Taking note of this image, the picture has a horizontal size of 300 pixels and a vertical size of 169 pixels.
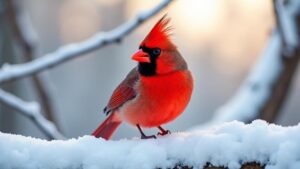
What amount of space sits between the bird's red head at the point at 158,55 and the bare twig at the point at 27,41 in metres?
1.09

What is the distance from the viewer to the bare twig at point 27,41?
3043 mm

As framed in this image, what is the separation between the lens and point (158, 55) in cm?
210

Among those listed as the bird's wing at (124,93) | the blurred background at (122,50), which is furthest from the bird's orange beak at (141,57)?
the blurred background at (122,50)

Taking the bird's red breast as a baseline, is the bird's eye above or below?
above

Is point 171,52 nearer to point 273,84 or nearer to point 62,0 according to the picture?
point 273,84

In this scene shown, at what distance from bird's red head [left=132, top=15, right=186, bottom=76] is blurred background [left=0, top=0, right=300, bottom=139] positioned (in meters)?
13.9

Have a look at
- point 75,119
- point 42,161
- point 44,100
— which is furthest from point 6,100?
point 75,119

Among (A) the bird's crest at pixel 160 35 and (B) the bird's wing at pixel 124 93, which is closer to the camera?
(A) the bird's crest at pixel 160 35

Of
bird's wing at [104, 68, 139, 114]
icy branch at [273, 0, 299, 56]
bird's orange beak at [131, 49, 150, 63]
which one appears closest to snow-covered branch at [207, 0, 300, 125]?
icy branch at [273, 0, 299, 56]

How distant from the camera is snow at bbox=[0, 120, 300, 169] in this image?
1.38 meters

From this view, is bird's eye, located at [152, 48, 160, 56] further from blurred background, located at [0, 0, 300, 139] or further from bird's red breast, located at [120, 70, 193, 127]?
blurred background, located at [0, 0, 300, 139]

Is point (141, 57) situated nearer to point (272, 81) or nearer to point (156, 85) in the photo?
point (156, 85)

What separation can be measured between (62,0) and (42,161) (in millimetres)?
19952

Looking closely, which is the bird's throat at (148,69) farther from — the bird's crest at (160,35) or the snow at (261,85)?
the snow at (261,85)
